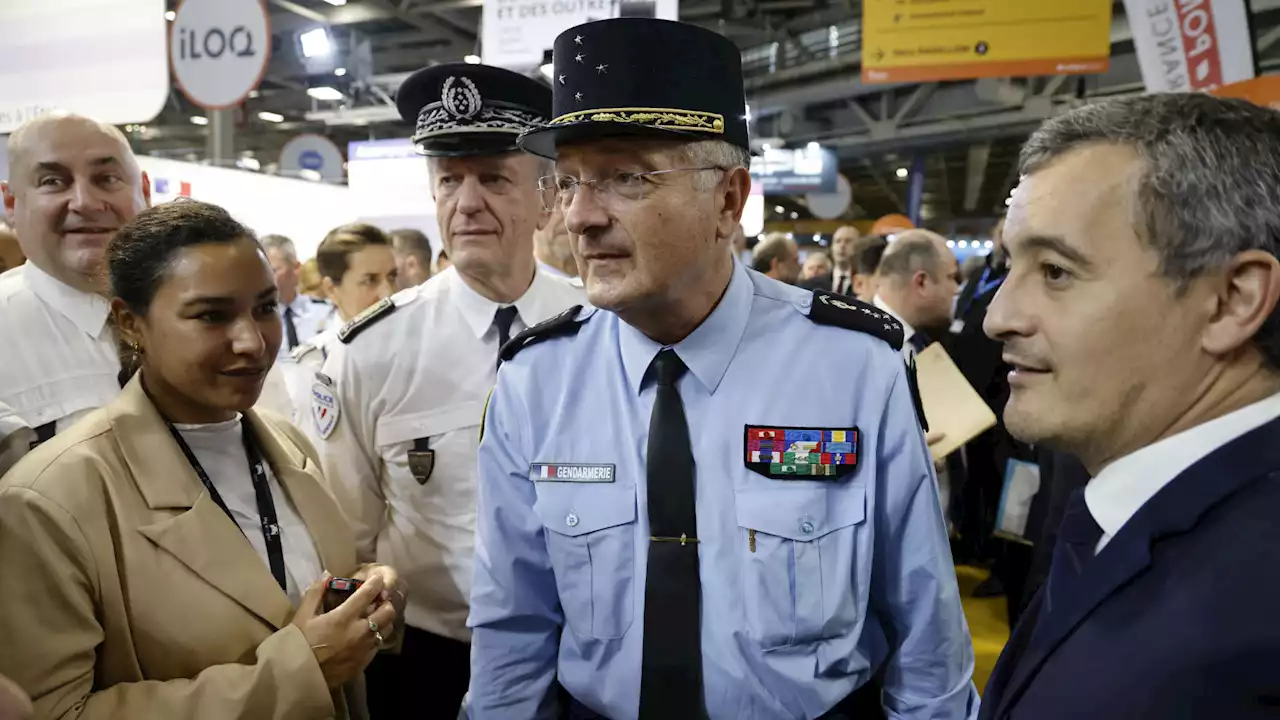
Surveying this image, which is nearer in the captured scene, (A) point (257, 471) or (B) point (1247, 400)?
(B) point (1247, 400)

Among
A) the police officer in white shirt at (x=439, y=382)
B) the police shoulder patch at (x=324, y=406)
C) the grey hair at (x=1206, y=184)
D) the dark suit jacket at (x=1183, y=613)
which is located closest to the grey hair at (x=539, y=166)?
the police officer in white shirt at (x=439, y=382)

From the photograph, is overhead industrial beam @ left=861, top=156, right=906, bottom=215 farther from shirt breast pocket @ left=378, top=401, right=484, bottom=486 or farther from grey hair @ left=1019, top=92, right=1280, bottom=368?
grey hair @ left=1019, top=92, right=1280, bottom=368

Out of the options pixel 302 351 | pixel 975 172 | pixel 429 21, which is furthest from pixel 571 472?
pixel 975 172

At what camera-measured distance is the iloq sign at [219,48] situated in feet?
13.4

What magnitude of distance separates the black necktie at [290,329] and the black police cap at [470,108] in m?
3.61

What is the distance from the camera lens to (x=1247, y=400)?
895 mm

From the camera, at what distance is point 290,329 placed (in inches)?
215

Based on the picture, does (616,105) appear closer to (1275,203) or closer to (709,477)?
(709,477)

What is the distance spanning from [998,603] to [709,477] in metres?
3.38

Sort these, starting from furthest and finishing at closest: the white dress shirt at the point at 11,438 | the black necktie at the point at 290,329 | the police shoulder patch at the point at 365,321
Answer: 1. the black necktie at the point at 290,329
2. the police shoulder patch at the point at 365,321
3. the white dress shirt at the point at 11,438

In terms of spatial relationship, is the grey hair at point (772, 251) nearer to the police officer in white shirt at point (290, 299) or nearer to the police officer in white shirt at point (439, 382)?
the police officer in white shirt at point (290, 299)

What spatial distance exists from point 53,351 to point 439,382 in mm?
859

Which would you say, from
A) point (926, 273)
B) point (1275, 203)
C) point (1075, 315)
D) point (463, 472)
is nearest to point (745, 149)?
point (1075, 315)

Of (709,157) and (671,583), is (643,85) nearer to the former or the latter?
(709,157)
